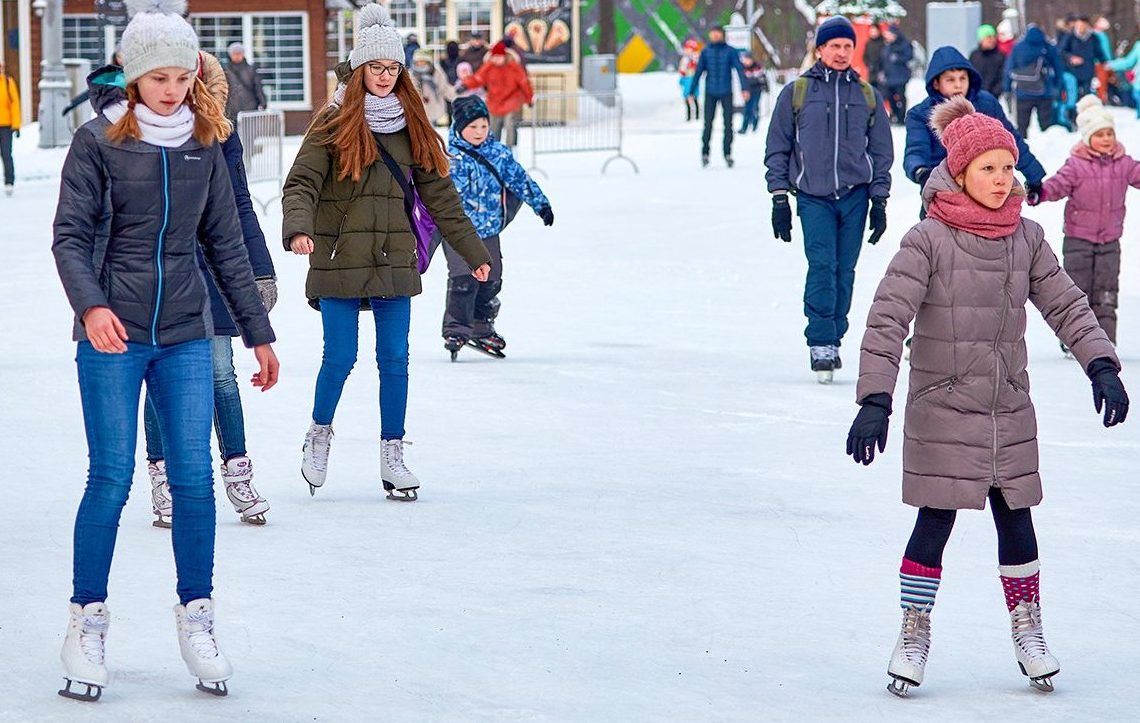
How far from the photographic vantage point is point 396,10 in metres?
40.2

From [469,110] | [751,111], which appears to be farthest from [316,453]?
[751,111]

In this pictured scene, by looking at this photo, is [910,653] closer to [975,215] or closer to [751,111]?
[975,215]

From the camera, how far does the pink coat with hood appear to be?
1026cm

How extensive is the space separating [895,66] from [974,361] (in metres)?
27.9

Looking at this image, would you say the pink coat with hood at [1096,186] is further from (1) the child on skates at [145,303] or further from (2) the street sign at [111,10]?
(2) the street sign at [111,10]

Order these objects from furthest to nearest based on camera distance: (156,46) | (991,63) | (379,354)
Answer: (991,63) < (379,354) < (156,46)

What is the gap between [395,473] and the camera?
6.91 m

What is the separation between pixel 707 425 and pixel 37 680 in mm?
4453

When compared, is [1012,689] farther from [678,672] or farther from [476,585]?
[476,585]

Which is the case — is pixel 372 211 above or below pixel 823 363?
above

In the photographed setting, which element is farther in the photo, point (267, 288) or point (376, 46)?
point (376, 46)

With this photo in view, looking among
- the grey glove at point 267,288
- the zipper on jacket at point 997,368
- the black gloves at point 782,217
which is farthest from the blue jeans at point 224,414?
the black gloves at point 782,217

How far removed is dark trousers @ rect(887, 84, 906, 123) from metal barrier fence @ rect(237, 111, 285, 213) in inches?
553

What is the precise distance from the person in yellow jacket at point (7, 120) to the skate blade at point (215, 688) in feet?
59.8
